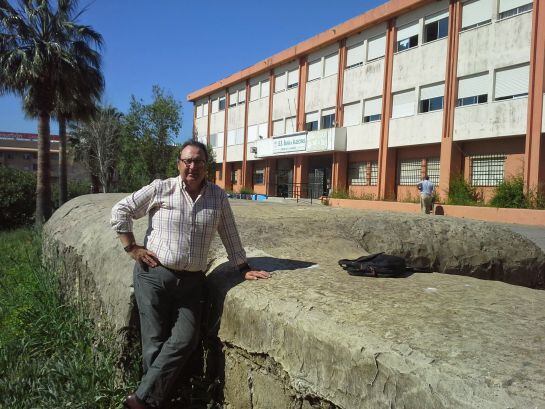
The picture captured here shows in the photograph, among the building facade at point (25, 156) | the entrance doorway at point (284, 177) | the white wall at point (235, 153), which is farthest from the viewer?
the building facade at point (25, 156)

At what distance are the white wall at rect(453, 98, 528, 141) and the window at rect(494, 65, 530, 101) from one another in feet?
1.01

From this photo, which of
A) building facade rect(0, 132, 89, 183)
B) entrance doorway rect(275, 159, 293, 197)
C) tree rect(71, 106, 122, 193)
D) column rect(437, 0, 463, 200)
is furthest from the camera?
building facade rect(0, 132, 89, 183)

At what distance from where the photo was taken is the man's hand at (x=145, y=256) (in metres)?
3.17

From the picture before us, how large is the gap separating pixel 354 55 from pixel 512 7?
921 centimetres

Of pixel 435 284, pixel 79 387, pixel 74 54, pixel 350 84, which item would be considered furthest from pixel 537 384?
pixel 350 84

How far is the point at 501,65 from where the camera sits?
18.7 meters

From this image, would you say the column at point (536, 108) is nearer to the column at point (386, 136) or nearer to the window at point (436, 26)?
the window at point (436, 26)

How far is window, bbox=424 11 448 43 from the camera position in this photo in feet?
69.6

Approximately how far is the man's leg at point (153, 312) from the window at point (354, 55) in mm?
24694

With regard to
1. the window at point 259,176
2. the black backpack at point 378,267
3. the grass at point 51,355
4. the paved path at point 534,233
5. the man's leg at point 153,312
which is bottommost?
the grass at point 51,355

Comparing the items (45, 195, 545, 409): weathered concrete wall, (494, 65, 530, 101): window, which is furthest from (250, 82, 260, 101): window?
(45, 195, 545, 409): weathered concrete wall

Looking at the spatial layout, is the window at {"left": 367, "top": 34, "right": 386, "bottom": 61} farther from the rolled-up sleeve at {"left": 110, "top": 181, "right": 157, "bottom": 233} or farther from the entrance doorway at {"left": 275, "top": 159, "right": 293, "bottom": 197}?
the rolled-up sleeve at {"left": 110, "top": 181, "right": 157, "bottom": 233}

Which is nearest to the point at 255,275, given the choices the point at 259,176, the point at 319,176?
the point at 319,176

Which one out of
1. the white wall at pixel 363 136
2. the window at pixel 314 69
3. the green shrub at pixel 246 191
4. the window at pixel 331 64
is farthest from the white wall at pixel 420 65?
the green shrub at pixel 246 191
